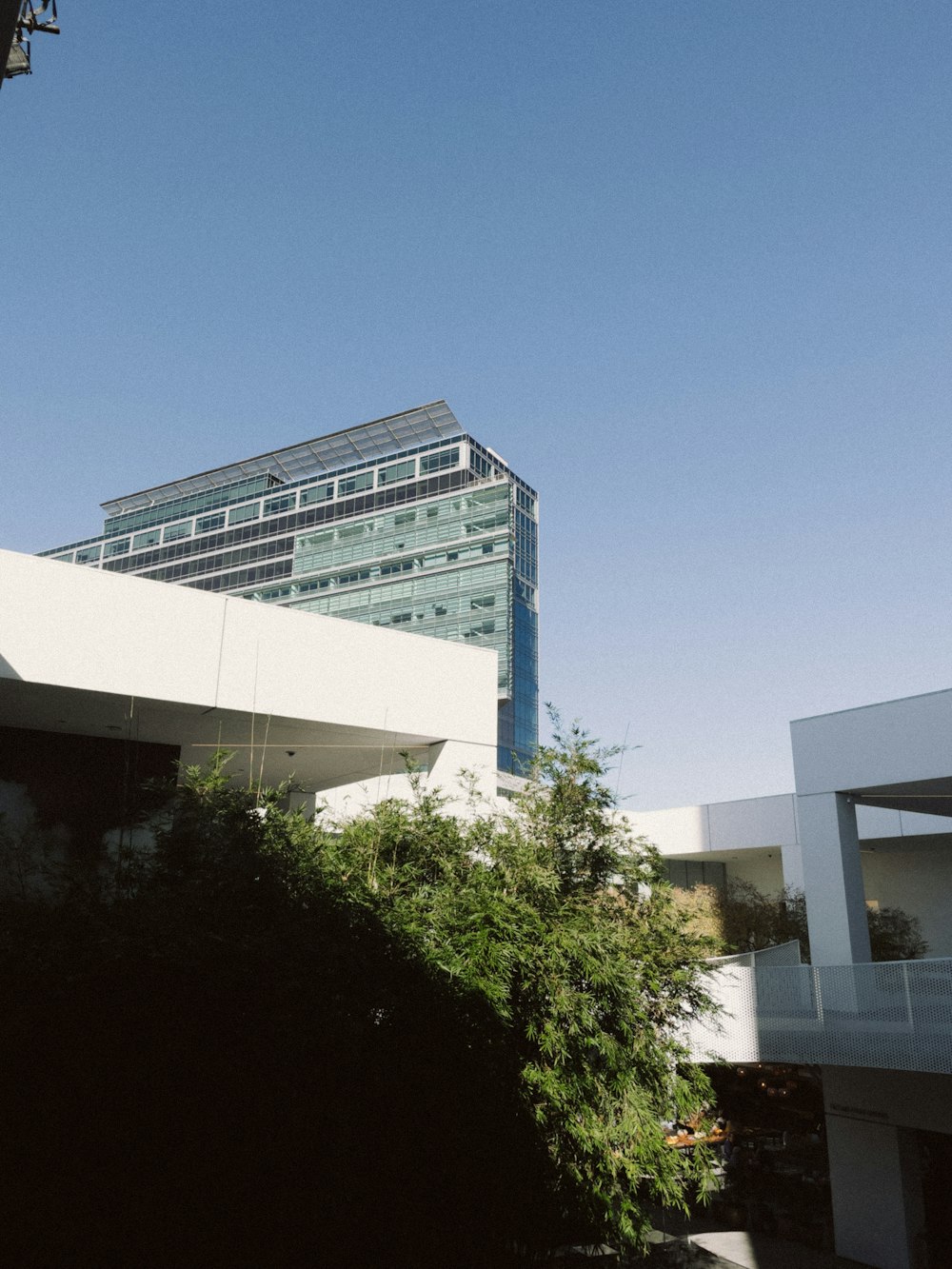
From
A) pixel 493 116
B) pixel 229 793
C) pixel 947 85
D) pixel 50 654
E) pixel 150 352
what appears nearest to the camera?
pixel 229 793

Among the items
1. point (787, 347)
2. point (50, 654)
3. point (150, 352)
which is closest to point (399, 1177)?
point (50, 654)

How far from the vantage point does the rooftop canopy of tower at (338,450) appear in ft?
201

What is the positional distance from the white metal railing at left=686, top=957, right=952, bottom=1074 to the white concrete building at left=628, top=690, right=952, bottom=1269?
0.04 ft

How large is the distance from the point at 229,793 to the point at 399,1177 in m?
3.34

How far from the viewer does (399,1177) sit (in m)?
5.86

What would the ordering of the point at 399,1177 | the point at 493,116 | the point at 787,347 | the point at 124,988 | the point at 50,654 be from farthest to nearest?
the point at 787,347 → the point at 493,116 → the point at 50,654 → the point at 399,1177 → the point at 124,988

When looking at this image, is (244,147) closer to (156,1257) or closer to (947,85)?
(947,85)

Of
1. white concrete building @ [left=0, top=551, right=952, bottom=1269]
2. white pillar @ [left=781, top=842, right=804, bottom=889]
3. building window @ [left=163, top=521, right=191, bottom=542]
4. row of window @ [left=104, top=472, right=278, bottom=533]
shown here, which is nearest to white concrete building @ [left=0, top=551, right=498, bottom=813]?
white concrete building @ [left=0, top=551, right=952, bottom=1269]

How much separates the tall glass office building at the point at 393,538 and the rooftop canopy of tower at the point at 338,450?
103 mm

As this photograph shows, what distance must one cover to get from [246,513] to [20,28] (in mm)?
66245

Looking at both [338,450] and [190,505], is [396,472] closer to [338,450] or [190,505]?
[338,450]

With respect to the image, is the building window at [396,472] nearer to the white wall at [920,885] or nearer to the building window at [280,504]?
the building window at [280,504]

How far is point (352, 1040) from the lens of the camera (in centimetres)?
579

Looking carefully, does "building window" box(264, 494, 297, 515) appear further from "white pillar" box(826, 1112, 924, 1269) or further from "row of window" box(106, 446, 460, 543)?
"white pillar" box(826, 1112, 924, 1269)
